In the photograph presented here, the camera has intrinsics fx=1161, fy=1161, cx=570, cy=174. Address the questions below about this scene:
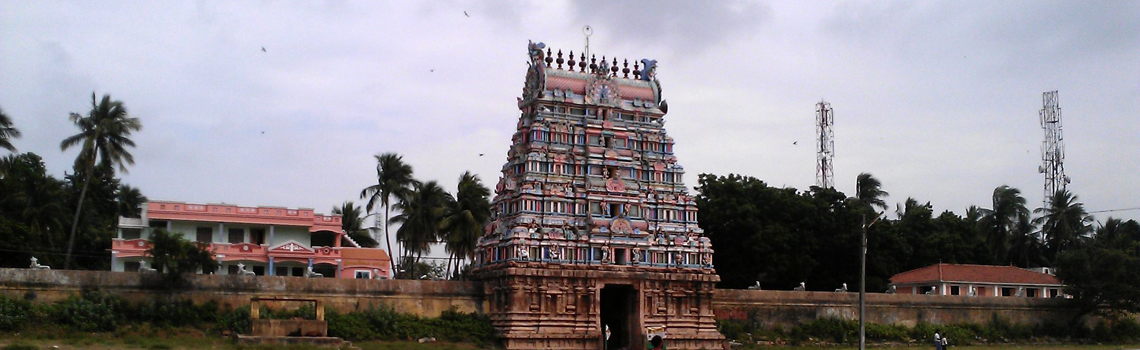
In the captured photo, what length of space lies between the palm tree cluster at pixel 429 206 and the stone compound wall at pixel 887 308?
1482 cm

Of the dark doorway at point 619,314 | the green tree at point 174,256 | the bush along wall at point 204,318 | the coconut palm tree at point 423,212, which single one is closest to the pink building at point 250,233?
the coconut palm tree at point 423,212

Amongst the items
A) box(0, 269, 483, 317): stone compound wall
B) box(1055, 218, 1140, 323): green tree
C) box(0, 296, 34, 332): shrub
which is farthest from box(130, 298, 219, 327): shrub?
box(1055, 218, 1140, 323): green tree

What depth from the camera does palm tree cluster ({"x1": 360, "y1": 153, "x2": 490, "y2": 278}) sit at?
56969 millimetres

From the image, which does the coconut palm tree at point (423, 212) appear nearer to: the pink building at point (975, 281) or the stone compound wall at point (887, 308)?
the stone compound wall at point (887, 308)

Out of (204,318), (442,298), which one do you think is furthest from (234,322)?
(442,298)

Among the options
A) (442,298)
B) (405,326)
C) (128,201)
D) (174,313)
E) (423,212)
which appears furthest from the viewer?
(128,201)

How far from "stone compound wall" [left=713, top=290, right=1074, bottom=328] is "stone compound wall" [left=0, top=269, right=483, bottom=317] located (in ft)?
36.9

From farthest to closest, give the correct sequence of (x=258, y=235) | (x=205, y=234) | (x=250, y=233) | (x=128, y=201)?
(x=128, y=201) → (x=258, y=235) → (x=250, y=233) → (x=205, y=234)

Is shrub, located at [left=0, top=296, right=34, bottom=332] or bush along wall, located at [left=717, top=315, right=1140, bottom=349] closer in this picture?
shrub, located at [left=0, top=296, right=34, bottom=332]

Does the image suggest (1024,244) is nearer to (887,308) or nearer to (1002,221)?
(1002,221)

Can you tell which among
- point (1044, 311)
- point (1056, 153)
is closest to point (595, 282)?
point (1044, 311)

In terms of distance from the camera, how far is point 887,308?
51156 mm

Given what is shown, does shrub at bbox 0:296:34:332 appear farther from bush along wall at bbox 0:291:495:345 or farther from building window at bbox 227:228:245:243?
building window at bbox 227:228:245:243

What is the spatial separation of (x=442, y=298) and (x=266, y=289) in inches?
260
